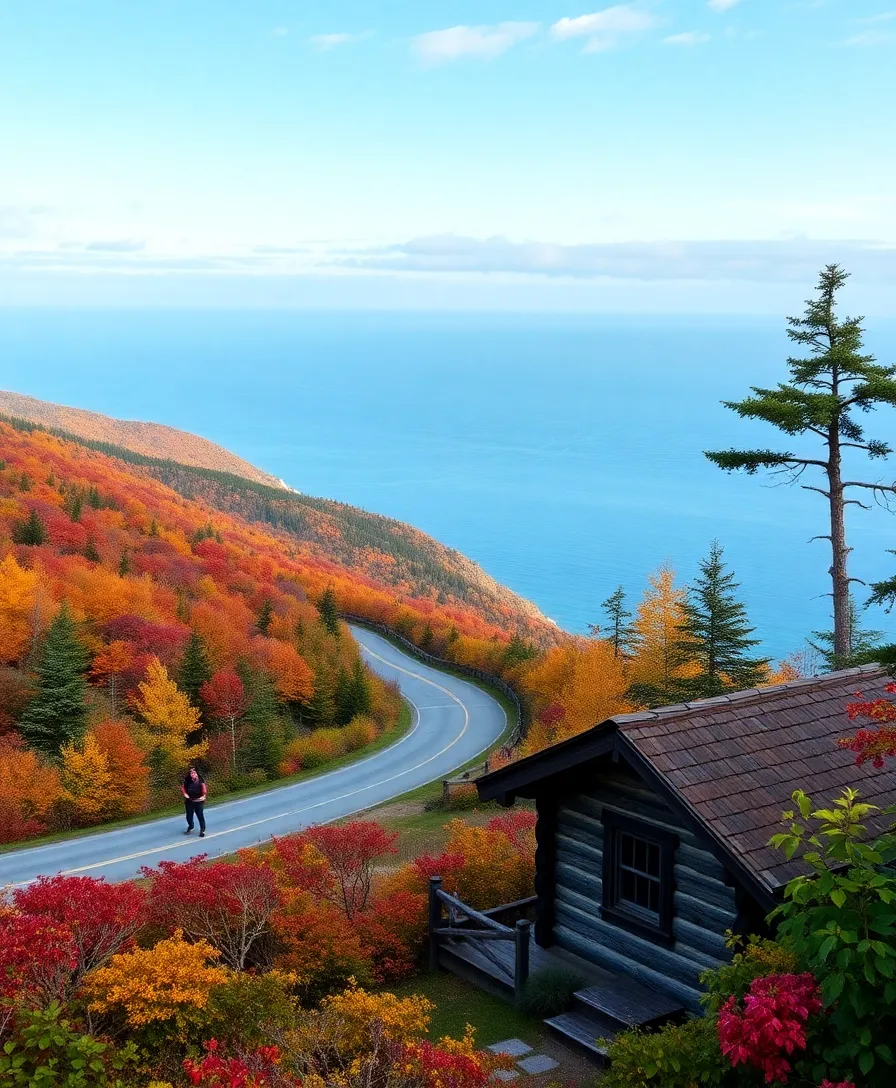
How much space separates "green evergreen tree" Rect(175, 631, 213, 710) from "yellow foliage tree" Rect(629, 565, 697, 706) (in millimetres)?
16137

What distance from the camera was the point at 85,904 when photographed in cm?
1066

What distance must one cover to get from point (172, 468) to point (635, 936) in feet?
450

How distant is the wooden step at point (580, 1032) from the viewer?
36.6 feet

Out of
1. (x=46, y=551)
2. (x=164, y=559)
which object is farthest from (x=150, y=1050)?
(x=164, y=559)

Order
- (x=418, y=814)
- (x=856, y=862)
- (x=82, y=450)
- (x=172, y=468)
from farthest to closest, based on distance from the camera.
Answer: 1. (x=172, y=468)
2. (x=82, y=450)
3. (x=418, y=814)
4. (x=856, y=862)

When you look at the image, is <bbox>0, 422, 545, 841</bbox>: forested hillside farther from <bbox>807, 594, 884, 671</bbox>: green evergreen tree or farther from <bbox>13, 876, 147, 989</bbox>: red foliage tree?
<bbox>807, 594, 884, 671</bbox>: green evergreen tree

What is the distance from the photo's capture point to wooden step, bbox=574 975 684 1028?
450 inches

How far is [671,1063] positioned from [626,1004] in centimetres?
407

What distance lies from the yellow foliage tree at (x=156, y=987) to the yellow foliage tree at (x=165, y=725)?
24.1 meters

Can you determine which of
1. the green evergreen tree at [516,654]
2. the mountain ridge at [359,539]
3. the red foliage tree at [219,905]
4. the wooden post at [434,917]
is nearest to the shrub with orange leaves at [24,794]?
the red foliage tree at [219,905]

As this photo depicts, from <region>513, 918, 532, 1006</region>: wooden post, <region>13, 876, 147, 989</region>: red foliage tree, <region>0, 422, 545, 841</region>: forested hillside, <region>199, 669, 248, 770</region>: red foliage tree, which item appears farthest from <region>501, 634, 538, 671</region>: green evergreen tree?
<region>13, 876, 147, 989</region>: red foliage tree

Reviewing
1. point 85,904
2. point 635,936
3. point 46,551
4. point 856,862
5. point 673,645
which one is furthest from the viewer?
point 46,551

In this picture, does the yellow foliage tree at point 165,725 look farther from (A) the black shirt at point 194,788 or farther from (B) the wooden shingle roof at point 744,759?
(B) the wooden shingle roof at point 744,759

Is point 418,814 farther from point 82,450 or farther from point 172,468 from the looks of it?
point 172,468
